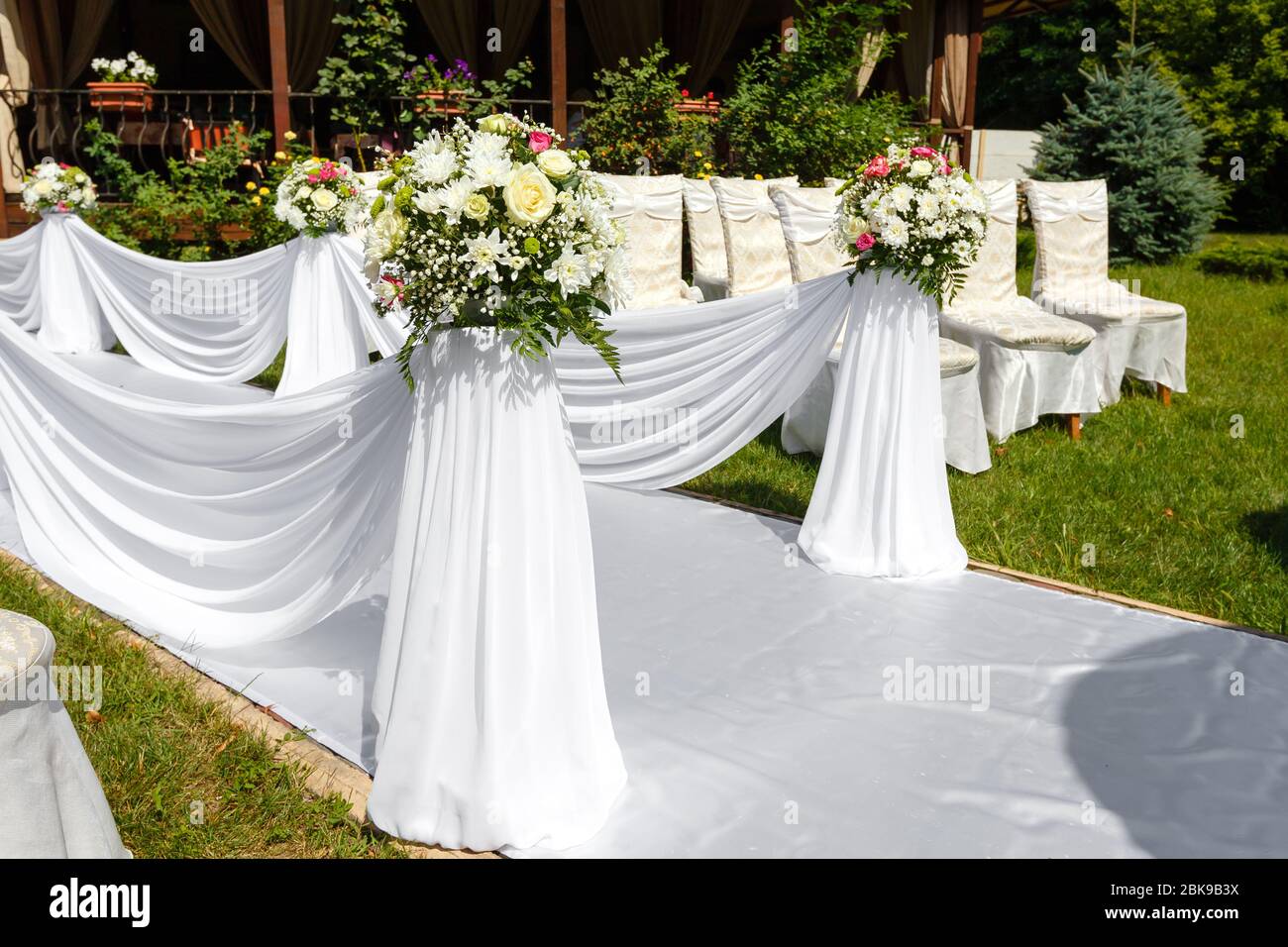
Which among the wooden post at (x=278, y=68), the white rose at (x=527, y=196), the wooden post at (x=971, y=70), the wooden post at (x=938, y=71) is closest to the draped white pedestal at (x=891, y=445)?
the white rose at (x=527, y=196)

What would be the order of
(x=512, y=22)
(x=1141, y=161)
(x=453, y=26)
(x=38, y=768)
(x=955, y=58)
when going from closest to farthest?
(x=38, y=768), (x=453, y=26), (x=1141, y=161), (x=512, y=22), (x=955, y=58)

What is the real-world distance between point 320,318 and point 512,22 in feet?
23.9

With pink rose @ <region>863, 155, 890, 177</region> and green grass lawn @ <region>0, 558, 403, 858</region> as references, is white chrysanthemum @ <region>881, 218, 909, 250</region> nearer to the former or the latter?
pink rose @ <region>863, 155, 890, 177</region>

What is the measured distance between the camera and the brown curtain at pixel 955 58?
1386 centimetres

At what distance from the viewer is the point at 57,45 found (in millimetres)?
11781

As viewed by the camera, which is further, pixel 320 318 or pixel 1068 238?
pixel 1068 238

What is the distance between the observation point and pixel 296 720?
3.04m

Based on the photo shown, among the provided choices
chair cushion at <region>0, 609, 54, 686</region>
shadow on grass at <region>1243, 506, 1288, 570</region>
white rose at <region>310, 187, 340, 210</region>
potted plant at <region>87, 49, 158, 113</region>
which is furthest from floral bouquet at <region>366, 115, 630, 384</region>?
potted plant at <region>87, 49, 158, 113</region>

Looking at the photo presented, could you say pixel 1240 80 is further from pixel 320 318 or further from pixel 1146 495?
pixel 320 318

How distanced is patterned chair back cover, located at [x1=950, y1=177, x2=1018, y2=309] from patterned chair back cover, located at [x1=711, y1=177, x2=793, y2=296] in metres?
1.16

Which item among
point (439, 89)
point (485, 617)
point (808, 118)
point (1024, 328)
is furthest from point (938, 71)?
point (485, 617)

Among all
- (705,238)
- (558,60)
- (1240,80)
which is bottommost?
(705,238)
